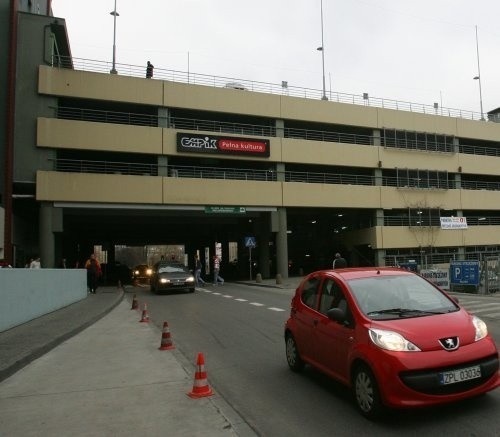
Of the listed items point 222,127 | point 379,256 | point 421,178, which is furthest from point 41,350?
point 421,178

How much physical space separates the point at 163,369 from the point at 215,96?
97.1 ft

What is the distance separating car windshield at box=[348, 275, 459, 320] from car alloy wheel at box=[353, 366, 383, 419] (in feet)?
2.05

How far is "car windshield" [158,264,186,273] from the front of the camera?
24.7 m

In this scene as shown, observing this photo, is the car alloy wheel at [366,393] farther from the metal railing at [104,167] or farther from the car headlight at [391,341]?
the metal railing at [104,167]

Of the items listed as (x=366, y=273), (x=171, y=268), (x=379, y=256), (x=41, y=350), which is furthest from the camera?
(x=379, y=256)

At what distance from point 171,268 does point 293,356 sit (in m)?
18.6

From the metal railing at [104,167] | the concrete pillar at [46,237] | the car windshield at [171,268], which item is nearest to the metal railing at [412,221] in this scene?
the metal railing at [104,167]

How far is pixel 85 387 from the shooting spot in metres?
6.56

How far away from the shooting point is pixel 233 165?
3750 centimetres

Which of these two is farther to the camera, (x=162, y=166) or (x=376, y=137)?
(x=376, y=137)

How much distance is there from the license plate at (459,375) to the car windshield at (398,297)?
2.50 feet

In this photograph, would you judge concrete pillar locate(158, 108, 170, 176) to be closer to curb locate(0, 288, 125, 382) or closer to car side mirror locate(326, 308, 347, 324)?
curb locate(0, 288, 125, 382)

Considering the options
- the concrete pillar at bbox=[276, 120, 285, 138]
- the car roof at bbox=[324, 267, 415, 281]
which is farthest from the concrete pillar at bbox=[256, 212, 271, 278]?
the car roof at bbox=[324, 267, 415, 281]

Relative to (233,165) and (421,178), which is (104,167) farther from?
(421,178)
